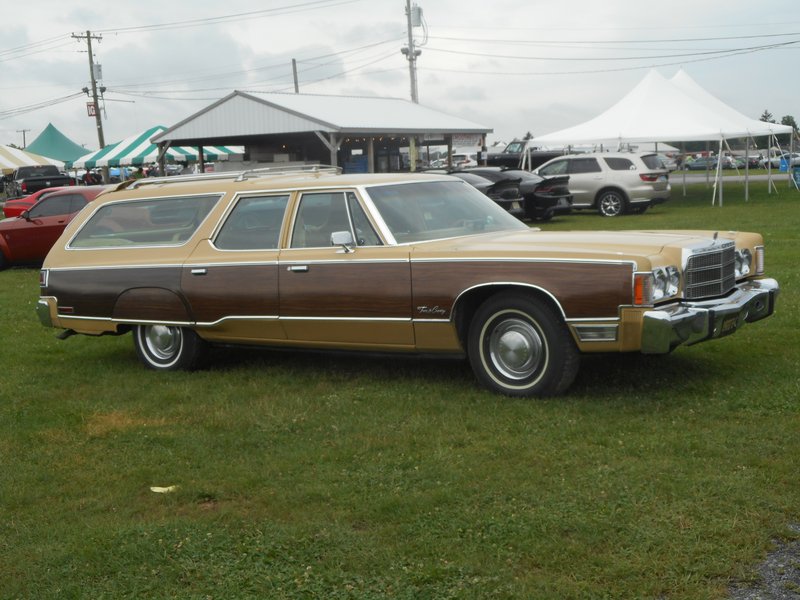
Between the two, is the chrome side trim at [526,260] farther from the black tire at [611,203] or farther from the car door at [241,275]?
the black tire at [611,203]

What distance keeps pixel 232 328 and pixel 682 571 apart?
183 inches

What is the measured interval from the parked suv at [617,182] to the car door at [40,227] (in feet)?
41.2

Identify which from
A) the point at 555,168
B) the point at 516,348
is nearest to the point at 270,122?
the point at 555,168

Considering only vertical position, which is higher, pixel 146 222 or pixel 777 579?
pixel 146 222

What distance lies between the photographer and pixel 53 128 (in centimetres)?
5297

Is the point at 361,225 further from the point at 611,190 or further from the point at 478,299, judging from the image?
the point at 611,190

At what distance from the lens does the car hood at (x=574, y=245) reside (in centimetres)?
650

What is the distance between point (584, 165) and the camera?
26344mm

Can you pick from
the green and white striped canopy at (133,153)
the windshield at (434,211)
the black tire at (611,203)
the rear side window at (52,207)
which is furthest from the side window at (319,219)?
the green and white striped canopy at (133,153)

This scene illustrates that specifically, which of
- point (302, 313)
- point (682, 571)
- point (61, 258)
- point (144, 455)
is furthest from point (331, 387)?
point (682, 571)

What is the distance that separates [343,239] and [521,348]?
4.87 feet

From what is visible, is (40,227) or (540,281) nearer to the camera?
(540,281)

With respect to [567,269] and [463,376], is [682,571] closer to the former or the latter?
[567,269]

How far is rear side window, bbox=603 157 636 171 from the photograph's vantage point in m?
25.7
